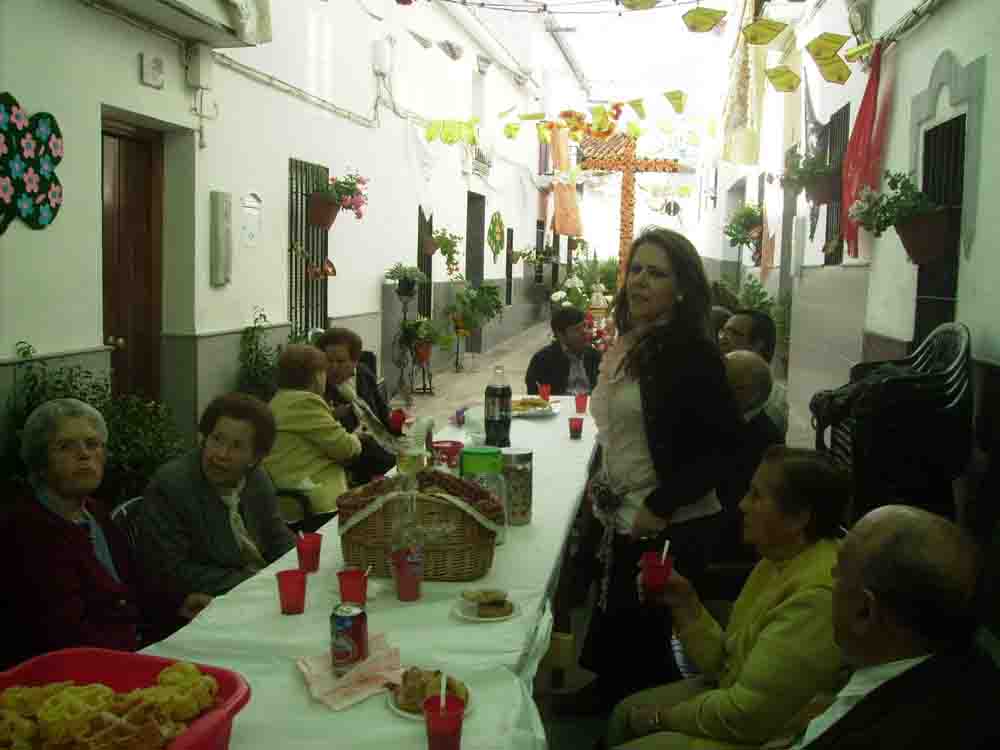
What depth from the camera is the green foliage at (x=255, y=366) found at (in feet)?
22.4

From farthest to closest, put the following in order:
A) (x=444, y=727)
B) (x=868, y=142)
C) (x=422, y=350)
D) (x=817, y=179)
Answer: (x=422, y=350) < (x=817, y=179) < (x=868, y=142) < (x=444, y=727)

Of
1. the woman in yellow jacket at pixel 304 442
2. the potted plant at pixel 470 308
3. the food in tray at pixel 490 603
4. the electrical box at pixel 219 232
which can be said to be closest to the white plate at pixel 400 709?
the food in tray at pixel 490 603

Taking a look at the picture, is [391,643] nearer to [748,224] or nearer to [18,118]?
[18,118]

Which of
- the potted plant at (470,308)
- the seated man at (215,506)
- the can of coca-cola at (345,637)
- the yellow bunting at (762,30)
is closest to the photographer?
the can of coca-cola at (345,637)

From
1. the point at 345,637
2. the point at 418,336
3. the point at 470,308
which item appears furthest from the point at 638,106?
the point at 345,637

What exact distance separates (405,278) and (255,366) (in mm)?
3467

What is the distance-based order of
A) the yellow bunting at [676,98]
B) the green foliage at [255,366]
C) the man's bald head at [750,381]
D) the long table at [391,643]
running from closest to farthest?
the long table at [391,643]
the man's bald head at [750,381]
the green foliage at [255,366]
the yellow bunting at [676,98]

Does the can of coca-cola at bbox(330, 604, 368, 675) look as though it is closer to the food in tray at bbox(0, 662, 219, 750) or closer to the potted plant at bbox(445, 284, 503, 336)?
the food in tray at bbox(0, 662, 219, 750)

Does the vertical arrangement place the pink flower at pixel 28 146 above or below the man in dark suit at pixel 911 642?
above

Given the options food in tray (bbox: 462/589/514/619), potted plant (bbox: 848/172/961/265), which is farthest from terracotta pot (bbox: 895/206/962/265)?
food in tray (bbox: 462/589/514/619)

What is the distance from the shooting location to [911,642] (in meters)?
1.48

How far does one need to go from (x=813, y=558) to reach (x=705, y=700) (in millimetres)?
383

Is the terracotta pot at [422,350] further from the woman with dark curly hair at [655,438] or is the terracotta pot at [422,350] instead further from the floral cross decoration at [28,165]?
the woman with dark curly hair at [655,438]

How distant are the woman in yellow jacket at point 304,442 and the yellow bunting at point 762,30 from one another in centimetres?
346
